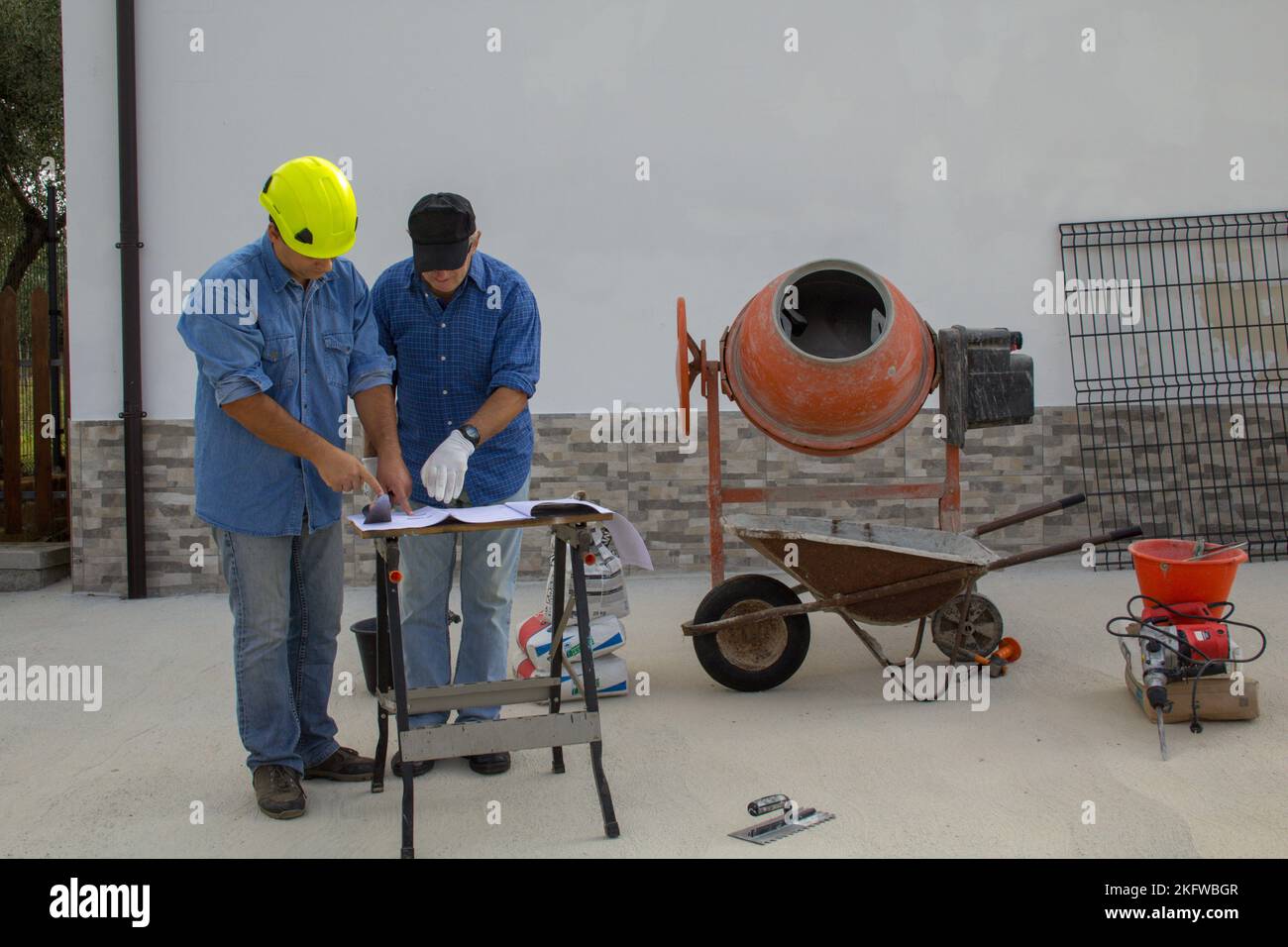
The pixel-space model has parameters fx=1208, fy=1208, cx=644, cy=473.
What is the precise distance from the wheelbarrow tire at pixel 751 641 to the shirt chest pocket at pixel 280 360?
178cm

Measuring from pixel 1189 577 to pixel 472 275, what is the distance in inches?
99.5

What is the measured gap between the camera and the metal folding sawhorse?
303 cm

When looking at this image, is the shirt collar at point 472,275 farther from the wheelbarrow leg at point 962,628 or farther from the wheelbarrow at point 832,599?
the wheelbarrow leg at point 962,628

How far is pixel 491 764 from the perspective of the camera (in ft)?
11.8

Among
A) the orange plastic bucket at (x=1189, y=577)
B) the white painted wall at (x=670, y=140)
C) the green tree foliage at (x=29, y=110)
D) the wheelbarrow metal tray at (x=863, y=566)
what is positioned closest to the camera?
the orange plastic bucket at (x=1189, y=577)

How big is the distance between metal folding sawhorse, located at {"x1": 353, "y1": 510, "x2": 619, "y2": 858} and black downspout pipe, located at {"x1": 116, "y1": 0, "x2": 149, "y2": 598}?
129 inches

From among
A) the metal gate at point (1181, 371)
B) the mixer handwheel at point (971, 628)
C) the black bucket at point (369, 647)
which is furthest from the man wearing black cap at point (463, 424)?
the metal gate at point (1181, 371)

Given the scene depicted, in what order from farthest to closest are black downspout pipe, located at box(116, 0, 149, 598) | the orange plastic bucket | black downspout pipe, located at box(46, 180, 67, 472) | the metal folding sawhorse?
black downspout pipe, located at box(46, 180, 67, 472) < black downspout pipe, located at box(116, 0, 149, 598) < the orange plastic bucket < the metal folding sawhorse

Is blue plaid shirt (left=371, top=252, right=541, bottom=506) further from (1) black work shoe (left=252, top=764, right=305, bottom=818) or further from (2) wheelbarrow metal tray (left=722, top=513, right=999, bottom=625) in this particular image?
(2) wheelbarrow metal tray (left=722, top=513, right=999, bottom=625)

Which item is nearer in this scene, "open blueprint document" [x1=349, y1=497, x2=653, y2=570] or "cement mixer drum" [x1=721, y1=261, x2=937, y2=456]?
"open blueprint document" [x1=349, y1=497, x2=653, y2=570]

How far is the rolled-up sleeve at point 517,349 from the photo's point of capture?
11.7 ft

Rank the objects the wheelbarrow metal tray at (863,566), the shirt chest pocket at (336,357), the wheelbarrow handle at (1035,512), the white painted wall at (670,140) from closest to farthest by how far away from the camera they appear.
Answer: the shirt chest pocket at (336,357) < the wheelbarrow metal tray at (863,566) < the wheelbarrow handle at (1035,512) < the white painted wall at (670,140)

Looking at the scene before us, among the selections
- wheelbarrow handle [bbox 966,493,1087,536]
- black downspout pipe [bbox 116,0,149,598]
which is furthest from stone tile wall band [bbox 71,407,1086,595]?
wheelbarrow handle [bbox 966,493,1087,536]

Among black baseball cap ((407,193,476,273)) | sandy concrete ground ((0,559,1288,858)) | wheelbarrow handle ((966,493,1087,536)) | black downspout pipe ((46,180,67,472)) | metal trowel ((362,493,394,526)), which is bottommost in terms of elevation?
sandy concrete ground ((0,559,1288,858))
